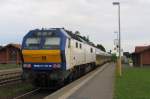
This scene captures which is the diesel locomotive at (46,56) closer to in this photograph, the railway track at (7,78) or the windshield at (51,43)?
the windshield at (51,43)

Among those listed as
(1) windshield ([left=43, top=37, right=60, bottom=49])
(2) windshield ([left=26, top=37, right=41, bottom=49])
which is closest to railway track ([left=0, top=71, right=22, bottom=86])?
(2) windshield ([left=26, top=37, right=41, bottom=49])

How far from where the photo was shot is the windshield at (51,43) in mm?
23508

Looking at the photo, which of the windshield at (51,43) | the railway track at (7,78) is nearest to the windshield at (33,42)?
the windshield at (51,43)

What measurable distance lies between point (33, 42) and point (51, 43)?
1.15m

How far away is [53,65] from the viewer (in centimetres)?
2317

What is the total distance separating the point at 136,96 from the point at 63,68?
644 cm

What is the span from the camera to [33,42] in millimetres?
24188

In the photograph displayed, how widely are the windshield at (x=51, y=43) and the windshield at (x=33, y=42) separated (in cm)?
48

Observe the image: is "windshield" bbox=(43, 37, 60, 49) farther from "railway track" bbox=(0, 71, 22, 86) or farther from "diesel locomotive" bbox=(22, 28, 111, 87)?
"railway track" bbox=(0, 71, 22, 86)

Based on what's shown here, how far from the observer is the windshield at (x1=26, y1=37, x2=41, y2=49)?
2402cm

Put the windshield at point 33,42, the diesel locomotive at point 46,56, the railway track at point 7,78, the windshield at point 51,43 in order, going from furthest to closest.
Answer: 1. the railway track at point 7,78
2. the windshield at point 33,42
3. the windshield at point 51,43
4. the diesel locomotive at point 46,56

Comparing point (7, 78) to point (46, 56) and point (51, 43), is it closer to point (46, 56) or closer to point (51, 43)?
point (51, 43)

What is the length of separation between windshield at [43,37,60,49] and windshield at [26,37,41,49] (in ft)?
1.58

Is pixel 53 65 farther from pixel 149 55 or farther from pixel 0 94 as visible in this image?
pixel 149 55
